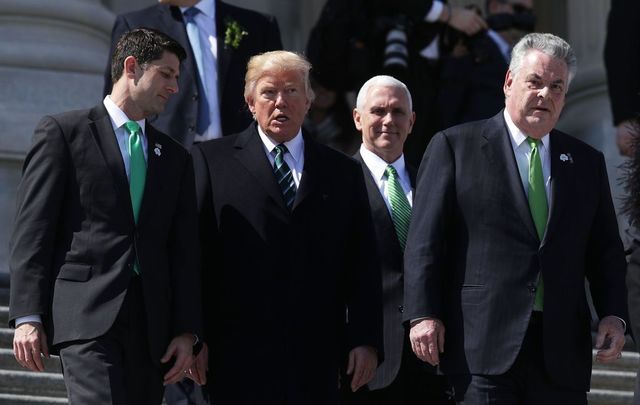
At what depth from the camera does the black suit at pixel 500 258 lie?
639 cm

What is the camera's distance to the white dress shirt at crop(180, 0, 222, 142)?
8141 mm

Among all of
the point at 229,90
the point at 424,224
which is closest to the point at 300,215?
the point at 424,224

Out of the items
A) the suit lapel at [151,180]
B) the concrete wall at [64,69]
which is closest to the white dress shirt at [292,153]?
the suit lapel at [151,180]

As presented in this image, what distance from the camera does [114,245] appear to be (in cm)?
631

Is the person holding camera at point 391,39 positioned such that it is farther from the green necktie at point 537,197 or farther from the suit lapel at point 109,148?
the suit lapel at point 109,148

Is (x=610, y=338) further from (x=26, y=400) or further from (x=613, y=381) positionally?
(x=26, y=400)

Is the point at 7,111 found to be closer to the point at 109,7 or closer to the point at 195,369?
the point at 109,7

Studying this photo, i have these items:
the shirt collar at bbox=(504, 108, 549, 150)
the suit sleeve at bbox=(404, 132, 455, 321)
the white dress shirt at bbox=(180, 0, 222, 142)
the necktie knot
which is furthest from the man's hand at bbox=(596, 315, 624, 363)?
the white dress shirt at bbox=(180, 0, 222, 142)

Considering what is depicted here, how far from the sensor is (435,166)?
6.59 metres

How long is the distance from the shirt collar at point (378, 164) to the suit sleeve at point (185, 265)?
1107mm

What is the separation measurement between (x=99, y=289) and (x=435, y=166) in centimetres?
128

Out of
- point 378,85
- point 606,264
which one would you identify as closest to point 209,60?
point 378,85

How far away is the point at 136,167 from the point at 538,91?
4.78 feet

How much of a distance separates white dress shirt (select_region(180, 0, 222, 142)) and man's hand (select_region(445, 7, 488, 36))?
6.20 feet
